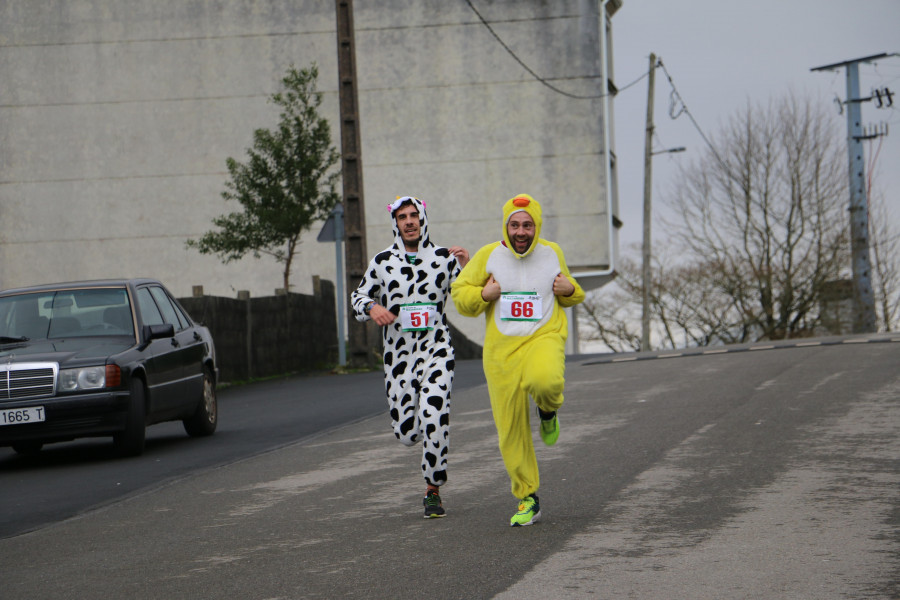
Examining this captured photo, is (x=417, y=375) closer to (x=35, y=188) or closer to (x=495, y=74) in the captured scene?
(x=495, y=74)

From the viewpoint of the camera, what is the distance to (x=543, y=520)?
23.3ft

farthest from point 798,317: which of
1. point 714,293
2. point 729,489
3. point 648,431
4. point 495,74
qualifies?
point 729,489

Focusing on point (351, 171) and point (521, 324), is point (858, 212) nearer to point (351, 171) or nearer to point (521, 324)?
point (351, 171)

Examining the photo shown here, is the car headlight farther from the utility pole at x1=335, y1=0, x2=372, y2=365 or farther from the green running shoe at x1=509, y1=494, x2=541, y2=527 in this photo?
the utility pole at x1=335, y1=0, x2=372, y2=365

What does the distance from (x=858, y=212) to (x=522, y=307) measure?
40895 millimetres

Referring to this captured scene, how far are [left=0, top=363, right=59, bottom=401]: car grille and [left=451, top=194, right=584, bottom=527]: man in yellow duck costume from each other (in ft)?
18.0

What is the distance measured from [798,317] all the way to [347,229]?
26.5m

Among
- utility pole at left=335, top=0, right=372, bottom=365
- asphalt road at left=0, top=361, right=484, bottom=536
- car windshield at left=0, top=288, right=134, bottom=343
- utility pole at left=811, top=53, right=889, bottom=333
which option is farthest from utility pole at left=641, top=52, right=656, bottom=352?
car windshield at left=0, top=288, right=134, bottom=343

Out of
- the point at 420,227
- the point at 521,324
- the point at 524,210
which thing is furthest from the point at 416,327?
the point at 524,210

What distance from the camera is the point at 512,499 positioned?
795 centimetres

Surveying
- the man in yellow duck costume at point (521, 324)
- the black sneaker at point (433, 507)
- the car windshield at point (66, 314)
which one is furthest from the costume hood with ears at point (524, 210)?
the car windshield at point (66, 314)

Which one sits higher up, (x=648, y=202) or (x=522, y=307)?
(x=648, y=202)

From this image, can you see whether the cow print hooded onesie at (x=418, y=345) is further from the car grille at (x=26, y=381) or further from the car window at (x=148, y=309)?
the car window at (x=148, y=309)

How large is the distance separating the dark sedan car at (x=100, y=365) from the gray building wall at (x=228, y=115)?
26.5 metres
